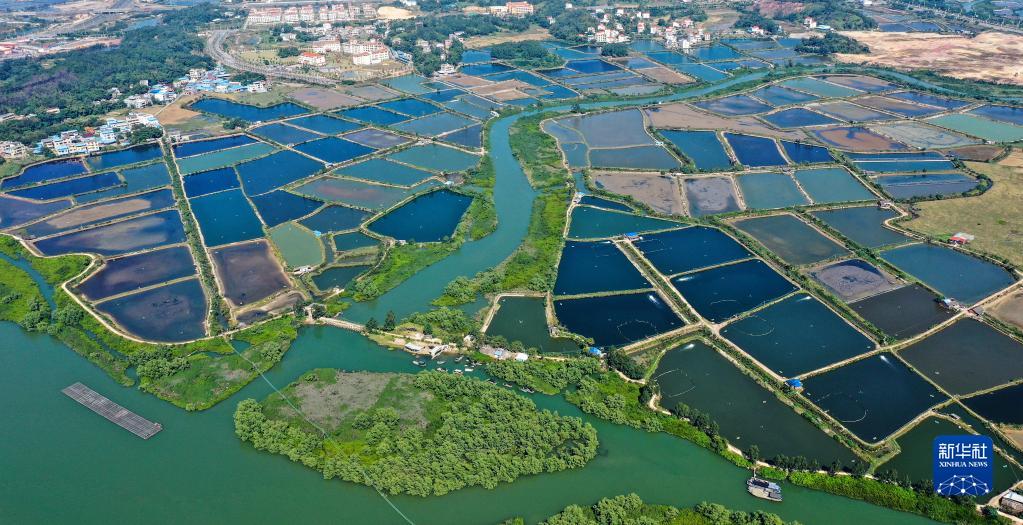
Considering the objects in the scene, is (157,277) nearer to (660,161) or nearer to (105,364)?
(105,364)

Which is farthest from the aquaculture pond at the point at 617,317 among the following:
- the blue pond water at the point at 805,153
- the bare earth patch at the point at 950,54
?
the bare earth patch at the point at 950,54

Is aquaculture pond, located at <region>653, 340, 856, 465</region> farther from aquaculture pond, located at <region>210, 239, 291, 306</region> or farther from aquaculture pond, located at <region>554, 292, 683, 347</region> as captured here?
aquaculture pond, located at <region>210, 239, 291, 306</region>

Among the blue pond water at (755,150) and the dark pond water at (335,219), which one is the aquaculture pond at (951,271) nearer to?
the blue pond water at (755,150)

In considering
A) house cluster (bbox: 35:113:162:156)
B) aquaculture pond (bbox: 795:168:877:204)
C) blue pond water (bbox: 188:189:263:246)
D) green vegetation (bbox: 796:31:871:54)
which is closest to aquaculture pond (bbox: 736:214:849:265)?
aquaculture pond (bbox: 795:168:877:204)

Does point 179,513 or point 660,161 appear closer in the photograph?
point 179,513

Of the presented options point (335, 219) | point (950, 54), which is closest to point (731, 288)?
point (335, 219)

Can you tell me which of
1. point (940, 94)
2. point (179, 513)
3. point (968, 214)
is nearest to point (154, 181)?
point (179, 513)
